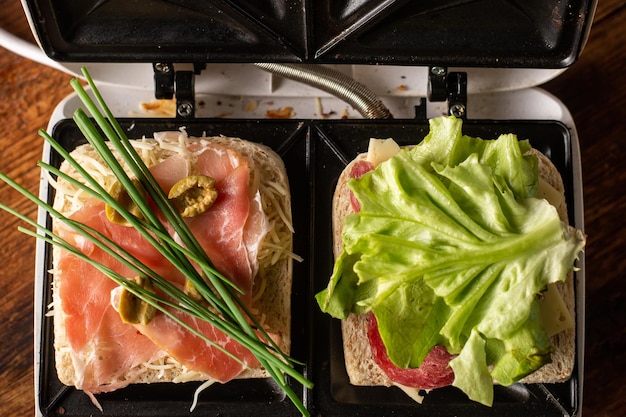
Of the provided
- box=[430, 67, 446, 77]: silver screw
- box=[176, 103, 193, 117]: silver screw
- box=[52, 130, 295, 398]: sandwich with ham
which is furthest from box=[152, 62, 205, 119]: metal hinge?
box=[430, 67, 446, 77]: silver screw

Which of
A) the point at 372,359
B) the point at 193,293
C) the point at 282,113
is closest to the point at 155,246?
the point at 193,293

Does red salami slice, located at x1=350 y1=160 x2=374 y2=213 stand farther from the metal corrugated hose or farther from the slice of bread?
the metal corrugated hose

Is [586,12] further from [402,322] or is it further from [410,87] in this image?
[402,322]

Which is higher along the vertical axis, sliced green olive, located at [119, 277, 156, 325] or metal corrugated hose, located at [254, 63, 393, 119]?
metal corrugated hose, located at [254, 63, 393, 119]

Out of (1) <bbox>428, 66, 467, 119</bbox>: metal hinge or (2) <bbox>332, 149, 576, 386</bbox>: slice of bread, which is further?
(1) <bbox>428, 66, 467, 119</bbox>: metal hinge

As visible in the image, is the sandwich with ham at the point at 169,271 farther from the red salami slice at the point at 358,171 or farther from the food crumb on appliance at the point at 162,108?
Answer: the food crumb on appliance at the point at 162,108

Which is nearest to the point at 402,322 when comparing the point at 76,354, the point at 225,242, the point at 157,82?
the point at 225,242

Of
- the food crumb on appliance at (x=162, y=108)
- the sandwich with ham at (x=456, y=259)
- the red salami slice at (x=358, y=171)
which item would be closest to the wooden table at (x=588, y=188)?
the food crumb on appliance at (x=162, y=108)
